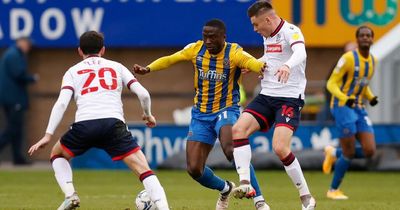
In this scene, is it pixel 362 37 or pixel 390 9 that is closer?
pixel 362 37

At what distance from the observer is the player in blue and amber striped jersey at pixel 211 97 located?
38.9 ft

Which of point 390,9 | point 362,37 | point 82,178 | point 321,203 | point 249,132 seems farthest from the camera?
point 390,9

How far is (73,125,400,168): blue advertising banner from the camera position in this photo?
20.4 m

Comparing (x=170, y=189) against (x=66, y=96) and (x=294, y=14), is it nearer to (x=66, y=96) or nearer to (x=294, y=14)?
(x=66, y=96)

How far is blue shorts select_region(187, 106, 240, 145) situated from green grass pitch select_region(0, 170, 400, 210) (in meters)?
0.97

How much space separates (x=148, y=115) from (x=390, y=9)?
1286 centimetres

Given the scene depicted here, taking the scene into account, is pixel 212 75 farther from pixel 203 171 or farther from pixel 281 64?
pixel 203 171

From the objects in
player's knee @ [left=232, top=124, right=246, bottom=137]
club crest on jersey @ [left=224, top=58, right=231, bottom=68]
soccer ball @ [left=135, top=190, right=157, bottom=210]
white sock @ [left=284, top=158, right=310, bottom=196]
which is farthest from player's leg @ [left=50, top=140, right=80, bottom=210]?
white sock @ [left=284, top=158, right=310, bottom=196]

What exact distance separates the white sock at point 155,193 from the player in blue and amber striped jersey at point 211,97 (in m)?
1.54

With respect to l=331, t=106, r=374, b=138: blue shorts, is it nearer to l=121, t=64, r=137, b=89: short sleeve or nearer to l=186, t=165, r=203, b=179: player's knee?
l=186, t=165, r=203, b=179: player's knee

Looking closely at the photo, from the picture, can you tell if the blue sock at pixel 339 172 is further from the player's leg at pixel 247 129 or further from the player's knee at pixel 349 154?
the player's leg at pixel 247 129

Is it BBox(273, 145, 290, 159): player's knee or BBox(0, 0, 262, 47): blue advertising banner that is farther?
BBox(0, 0, 262, 47): blue advertising banner

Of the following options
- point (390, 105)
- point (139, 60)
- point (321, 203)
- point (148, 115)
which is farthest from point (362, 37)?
point (139, 60)

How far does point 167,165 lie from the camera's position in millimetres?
20469
